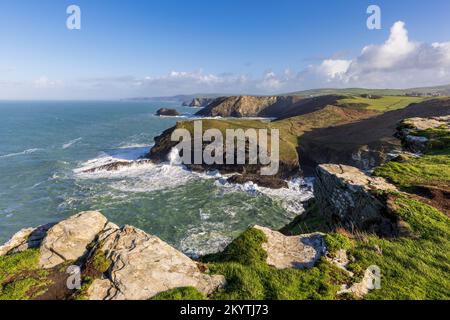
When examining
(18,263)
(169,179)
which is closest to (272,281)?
(18,263)

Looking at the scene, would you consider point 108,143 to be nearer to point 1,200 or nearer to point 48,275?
point 1,200

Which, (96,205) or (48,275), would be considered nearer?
(48,275)

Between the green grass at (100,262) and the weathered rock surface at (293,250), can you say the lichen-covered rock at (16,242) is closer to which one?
the green grass at (100,262)

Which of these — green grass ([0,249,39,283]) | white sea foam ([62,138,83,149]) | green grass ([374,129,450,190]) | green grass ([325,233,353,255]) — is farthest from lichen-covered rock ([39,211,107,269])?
white sea foam ([62,138,83,149])
